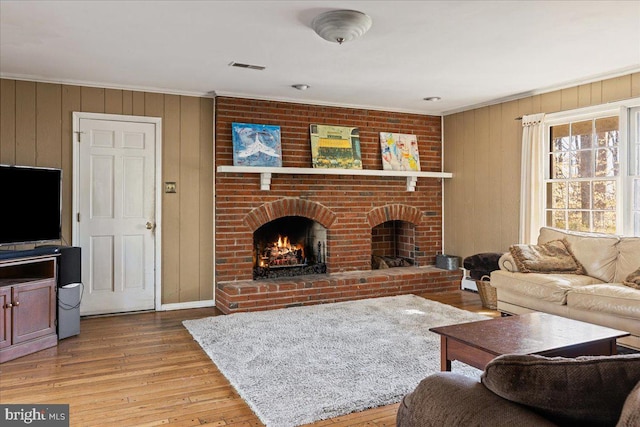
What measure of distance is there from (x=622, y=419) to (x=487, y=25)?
291 centimetres

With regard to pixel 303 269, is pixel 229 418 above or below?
below

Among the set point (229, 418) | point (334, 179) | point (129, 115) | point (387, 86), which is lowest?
point (229, 418)

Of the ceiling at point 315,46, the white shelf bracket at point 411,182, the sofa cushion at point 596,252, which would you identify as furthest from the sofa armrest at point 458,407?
the white shelf bracket at point 411,182

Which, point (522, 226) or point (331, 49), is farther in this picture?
point (522, 226)

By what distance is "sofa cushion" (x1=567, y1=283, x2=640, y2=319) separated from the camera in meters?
3.41

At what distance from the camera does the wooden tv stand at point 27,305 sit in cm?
354

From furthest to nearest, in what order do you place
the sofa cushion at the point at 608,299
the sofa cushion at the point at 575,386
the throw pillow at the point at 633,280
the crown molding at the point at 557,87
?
1. the crown molding at the point at 557,87
2. the throw pillow at the point at 633,280
3. the sofa cushion at the point at 608,299
4. the sofa cushion at the point at 575,386

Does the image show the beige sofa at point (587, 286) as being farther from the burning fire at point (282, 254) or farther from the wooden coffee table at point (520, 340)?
the burning fire at point (282, 254)

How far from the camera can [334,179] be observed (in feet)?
19.4

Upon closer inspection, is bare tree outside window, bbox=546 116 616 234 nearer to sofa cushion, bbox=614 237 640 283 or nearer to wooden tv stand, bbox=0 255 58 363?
sofa cushion, bbox=614 237 640 283

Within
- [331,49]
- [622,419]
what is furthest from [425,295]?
[622,419]

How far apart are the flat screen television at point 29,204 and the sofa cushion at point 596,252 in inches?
188

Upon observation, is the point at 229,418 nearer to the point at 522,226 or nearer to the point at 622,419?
the point at 622,419

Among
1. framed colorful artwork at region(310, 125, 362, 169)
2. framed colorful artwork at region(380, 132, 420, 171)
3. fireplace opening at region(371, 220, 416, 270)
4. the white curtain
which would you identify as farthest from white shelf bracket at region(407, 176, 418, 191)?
the white curtain
